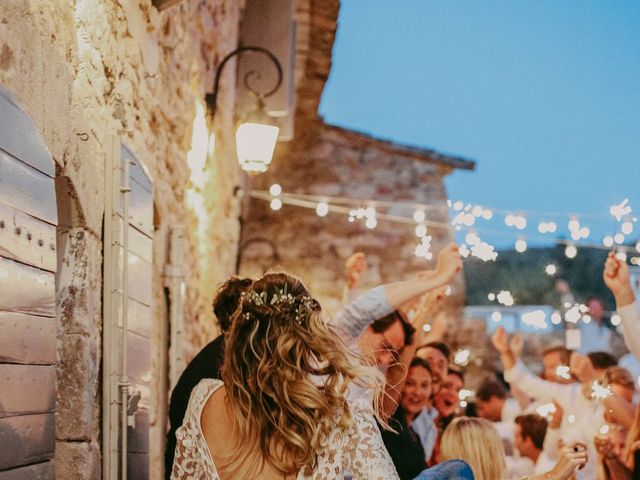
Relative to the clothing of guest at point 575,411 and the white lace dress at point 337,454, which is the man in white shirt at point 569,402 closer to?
the clothing of guest at point 575,411

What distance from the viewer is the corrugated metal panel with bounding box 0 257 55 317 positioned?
9.07 ft

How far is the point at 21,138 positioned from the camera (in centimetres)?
Result: 289

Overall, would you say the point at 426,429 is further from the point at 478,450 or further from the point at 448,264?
the point at 448,264

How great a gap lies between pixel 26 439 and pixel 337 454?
2.90 ft

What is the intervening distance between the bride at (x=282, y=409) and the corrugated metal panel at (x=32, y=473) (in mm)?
381

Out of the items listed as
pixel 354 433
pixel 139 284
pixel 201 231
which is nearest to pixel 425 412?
pixel 201 231

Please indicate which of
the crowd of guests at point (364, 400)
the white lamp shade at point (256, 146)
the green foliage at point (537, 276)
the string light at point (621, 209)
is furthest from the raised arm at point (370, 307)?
the green foliage at point (537, 276)

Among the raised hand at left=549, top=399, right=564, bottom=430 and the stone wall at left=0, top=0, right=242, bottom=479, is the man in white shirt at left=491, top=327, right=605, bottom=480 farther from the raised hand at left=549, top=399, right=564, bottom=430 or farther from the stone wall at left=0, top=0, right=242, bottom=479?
the stone wall at left=0, top=0, right=242, bottom=479

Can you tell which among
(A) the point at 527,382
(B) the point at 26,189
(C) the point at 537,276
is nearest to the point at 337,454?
(B) the point at 26,189

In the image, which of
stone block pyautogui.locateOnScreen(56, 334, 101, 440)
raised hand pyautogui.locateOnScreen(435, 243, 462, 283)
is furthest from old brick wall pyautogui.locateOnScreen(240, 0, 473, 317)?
stone block pyautogui.locateOnScreen(56, 334, 101, 440)

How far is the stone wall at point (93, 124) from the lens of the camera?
10.7ft

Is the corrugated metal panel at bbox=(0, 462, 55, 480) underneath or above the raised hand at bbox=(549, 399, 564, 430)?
underneath

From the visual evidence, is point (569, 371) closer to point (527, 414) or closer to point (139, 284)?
point (527, 414)

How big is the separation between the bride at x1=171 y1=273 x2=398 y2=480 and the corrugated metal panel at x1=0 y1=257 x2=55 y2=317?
0.54 metres
